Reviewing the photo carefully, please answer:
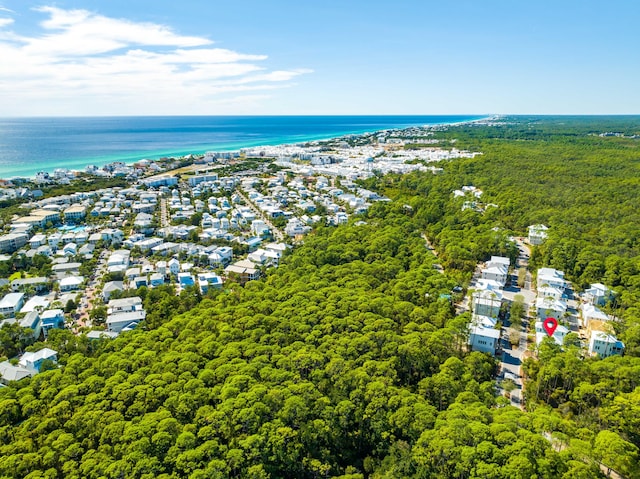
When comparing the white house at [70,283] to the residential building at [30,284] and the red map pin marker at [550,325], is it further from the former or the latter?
the red map pin marker at [550,325]

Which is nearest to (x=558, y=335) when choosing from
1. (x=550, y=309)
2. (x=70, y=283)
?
(x=550, y=309)

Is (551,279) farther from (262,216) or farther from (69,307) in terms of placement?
(69,307)

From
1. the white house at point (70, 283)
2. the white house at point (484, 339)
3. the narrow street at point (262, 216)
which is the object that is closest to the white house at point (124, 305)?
the white house at point (70, 283)

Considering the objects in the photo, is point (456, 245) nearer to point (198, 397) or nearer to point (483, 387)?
point (483, 387)

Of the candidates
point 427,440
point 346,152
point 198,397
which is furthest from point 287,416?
point 346,152

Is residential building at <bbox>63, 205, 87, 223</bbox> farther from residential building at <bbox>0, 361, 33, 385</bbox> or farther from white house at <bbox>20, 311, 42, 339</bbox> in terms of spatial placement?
A: residential building at <bbox>0, 361, 33, 385</bbox>
